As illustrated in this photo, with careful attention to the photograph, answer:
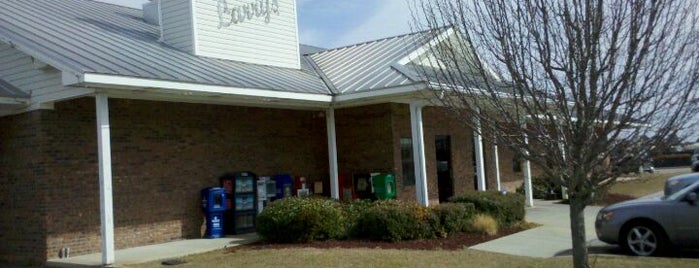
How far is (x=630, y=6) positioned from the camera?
5.78m

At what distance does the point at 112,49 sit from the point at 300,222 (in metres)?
4.70

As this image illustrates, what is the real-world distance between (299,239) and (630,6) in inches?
320

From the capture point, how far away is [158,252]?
12297 millimetres

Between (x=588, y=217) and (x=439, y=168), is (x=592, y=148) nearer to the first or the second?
(x=588, y=217)

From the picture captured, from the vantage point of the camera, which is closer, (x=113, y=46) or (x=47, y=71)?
(x=47, y=71)

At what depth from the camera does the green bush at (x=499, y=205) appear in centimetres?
1490

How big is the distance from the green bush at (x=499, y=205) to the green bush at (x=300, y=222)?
11.0 feet

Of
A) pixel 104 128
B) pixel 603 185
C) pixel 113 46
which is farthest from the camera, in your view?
pixel 113 46

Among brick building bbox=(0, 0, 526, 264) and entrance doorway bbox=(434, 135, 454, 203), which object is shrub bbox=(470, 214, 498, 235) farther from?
entrance doorway bbox=(434, 135, 454, 203)

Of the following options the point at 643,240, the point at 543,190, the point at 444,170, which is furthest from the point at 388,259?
the point at 543,190

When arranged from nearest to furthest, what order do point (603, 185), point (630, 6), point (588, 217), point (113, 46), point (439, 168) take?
point (630, 6), point (603, 185), point (113, 46), point (588, 217), point (439, 168)

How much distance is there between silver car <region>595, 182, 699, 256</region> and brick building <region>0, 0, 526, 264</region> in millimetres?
3898

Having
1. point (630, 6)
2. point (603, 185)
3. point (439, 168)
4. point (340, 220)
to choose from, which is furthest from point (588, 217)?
point (630, 6)

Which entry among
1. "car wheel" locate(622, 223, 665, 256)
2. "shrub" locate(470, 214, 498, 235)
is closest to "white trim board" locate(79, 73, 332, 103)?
"shrub" locate(470, 214, 498, 235)
